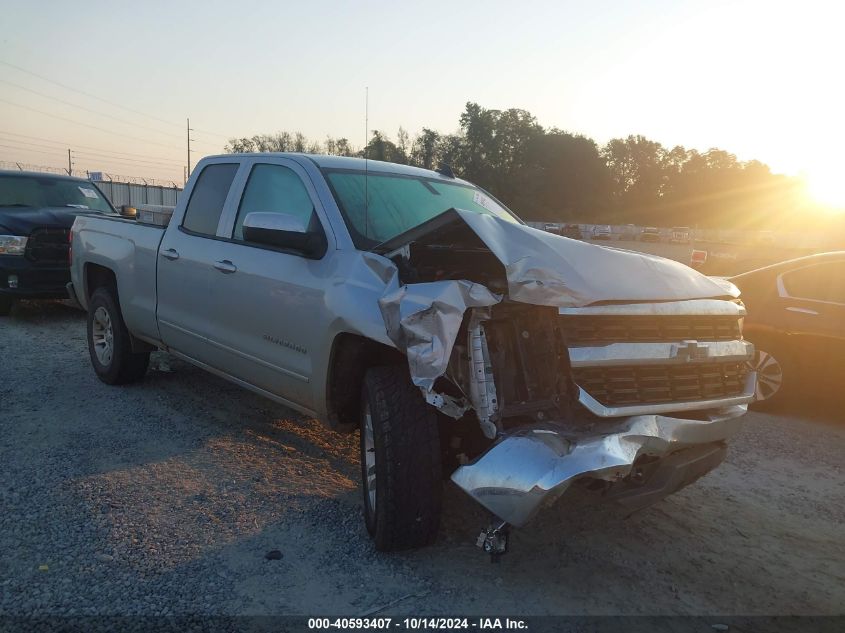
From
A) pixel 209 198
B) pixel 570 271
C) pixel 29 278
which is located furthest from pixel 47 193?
pixel 570 271

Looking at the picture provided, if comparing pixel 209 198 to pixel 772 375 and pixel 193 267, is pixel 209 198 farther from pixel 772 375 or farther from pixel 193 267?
pixel 772 375

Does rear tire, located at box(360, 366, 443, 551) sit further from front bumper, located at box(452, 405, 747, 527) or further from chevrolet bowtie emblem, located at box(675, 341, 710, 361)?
chevrolet bowtie emblem, located at box(675, 341, 710, 361)

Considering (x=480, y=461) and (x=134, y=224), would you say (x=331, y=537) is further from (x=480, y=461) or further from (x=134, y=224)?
(x=134, y=224)

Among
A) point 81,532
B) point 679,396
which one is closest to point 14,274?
point 81,532

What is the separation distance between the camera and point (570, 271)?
2.93 m

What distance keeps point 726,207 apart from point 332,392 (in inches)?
4331

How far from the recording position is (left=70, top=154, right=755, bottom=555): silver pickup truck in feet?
9.35

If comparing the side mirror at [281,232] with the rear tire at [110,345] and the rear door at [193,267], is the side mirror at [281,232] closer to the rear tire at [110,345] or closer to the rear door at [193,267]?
the rear door at [193,267]

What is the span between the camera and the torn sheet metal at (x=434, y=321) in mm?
2842

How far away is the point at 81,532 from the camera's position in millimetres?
3430

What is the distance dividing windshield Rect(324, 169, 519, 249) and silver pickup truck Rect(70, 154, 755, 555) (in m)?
0.01

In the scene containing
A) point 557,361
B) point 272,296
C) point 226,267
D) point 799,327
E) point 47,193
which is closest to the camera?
point 557,361

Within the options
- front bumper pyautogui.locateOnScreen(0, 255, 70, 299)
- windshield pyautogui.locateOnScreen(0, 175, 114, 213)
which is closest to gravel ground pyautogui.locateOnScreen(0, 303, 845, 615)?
front bumper pyautogui.locateOnScreen(0, 255, 70, 299)

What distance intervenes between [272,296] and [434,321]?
1.53 m
